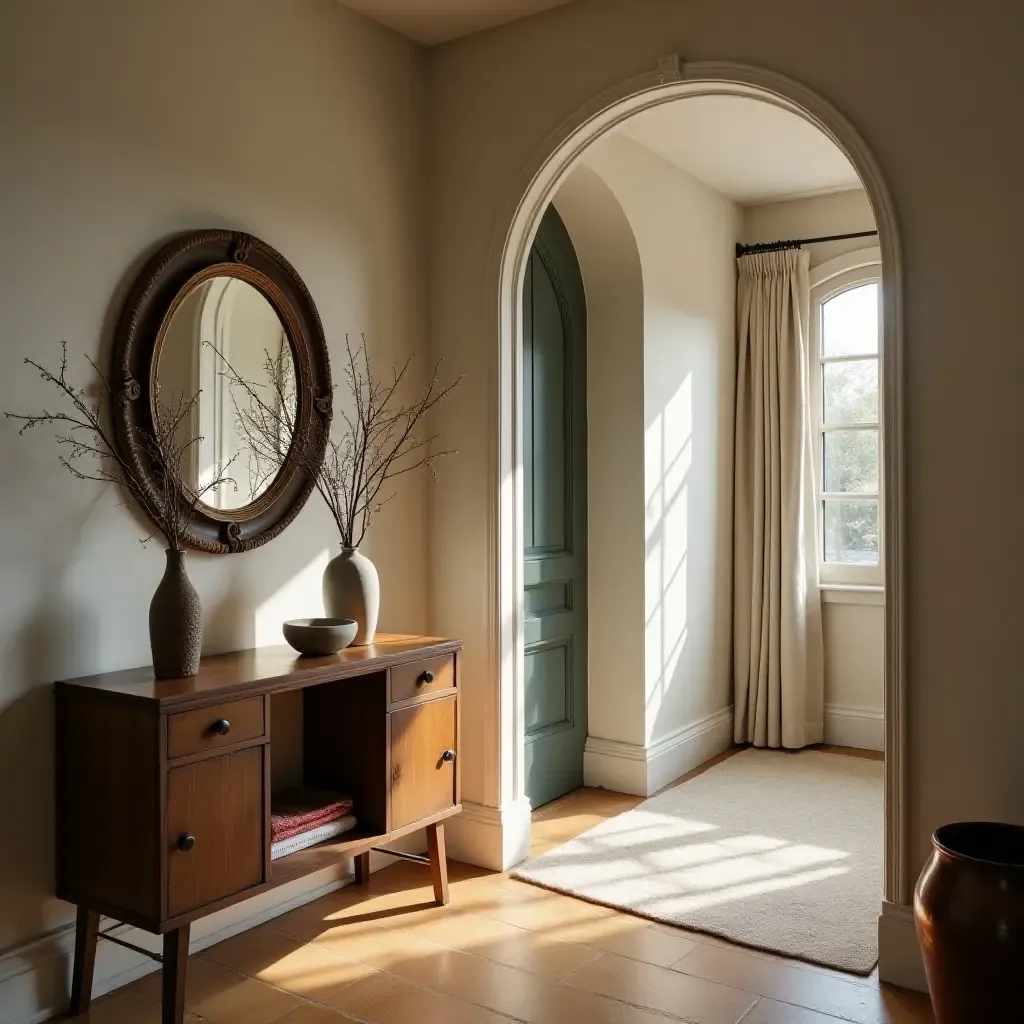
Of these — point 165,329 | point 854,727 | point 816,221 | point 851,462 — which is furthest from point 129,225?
point 854,727

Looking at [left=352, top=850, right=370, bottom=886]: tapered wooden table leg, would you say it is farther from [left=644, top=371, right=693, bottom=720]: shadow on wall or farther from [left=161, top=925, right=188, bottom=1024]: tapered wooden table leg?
[left=644, top=371, right=693, bottom=720]: shadow on wall

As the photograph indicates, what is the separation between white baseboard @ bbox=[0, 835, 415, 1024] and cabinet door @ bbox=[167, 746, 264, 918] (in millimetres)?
216

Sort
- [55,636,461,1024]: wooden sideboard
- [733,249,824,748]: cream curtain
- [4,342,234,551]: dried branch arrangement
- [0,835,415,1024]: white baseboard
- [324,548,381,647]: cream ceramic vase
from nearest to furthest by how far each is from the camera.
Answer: [55,636,461,1024]: wooden sideboard
[0,835,415,1024]: white baseboard
[4,342,234,551]: dried branch arrangement
[324,548,381,647]: cream ceramic vase
[733,249,824,748]: cream curtain

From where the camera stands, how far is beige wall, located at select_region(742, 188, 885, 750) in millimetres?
5117

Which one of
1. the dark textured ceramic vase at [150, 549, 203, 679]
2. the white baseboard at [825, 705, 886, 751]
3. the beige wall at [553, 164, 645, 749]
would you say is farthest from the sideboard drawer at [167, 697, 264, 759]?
the white baseboard at [825, 705, 886, 751]

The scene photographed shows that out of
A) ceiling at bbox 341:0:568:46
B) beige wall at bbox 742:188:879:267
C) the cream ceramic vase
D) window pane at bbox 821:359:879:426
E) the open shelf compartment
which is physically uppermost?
ceiling at bbox 341:0:568:46

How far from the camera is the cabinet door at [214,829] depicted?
2.31 meters

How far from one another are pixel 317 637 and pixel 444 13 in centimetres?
212

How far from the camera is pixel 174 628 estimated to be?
2510 mm

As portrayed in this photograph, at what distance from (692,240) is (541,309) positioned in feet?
3.37

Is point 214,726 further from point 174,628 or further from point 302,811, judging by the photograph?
point 302,811

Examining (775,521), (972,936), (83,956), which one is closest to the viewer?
(972,936)

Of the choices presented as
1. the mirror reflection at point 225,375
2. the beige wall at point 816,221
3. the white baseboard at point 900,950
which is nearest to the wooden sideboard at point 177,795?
the mirror reflection at point 225,375

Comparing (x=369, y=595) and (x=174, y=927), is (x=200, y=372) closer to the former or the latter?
(x=369, y=595)
